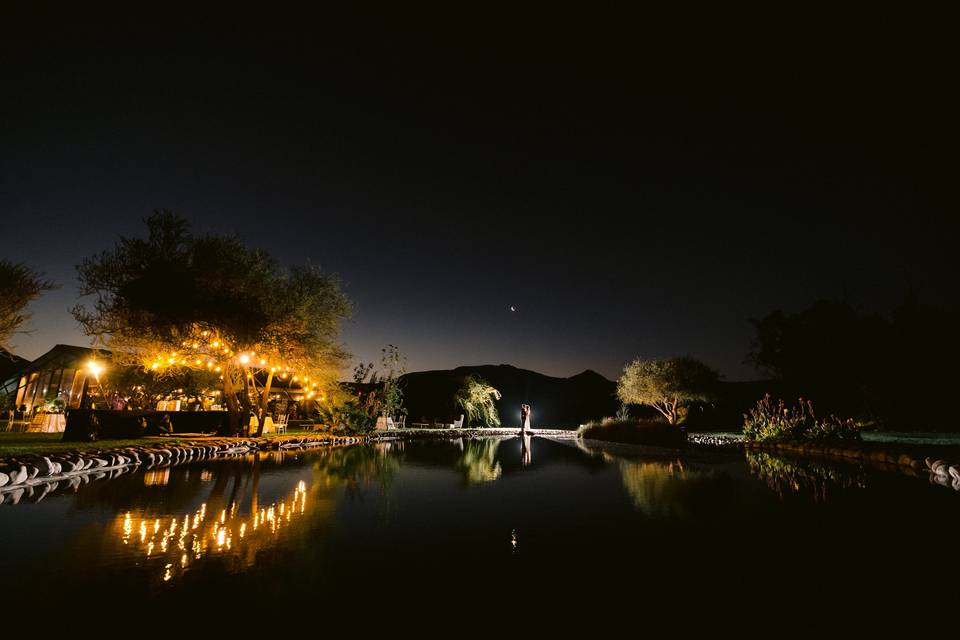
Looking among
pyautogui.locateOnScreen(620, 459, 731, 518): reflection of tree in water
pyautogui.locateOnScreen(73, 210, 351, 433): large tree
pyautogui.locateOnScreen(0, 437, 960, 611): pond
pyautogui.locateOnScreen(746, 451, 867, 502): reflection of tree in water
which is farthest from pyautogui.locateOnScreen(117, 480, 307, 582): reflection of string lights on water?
pyautogui.locateOnScreen(73, 210, 351, 433): large tree

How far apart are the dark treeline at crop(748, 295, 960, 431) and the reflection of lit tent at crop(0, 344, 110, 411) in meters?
43.2

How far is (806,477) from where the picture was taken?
348 inches

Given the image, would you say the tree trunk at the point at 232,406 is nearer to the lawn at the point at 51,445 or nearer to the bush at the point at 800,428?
the lawn at the point at 51,445

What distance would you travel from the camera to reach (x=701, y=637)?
8.08ft

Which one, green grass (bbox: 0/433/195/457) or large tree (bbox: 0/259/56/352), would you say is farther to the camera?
large tree (bbox: 0/259/56/352)

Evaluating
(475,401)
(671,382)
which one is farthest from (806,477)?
(475,401)

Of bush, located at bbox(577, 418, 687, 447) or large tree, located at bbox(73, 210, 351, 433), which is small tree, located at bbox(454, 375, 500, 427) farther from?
large tree, located at bbox(73, 210, 351, 433)

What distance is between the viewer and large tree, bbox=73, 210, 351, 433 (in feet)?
52.5

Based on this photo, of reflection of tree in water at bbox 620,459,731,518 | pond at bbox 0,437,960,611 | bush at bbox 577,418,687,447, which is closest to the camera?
pond at bbox 0,437,960,611

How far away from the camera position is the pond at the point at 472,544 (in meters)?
3.04

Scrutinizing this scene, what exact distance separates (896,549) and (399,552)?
4.32 meters

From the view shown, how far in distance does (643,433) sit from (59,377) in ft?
119

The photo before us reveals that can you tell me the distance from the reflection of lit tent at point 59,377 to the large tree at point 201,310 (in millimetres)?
18230

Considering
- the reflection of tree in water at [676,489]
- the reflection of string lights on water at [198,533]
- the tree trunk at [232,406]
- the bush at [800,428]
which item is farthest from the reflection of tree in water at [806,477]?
the tree trunk at [232,406]
